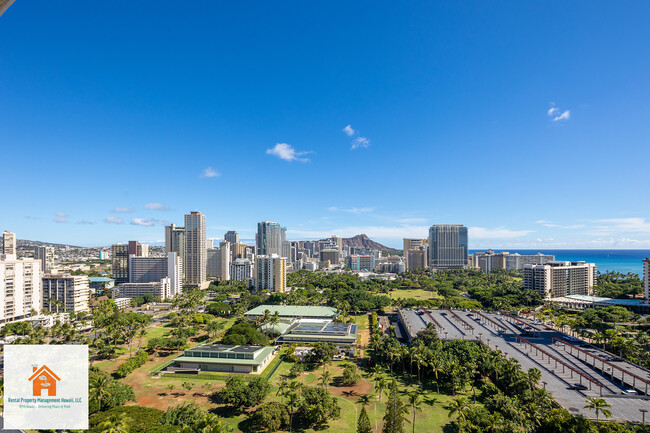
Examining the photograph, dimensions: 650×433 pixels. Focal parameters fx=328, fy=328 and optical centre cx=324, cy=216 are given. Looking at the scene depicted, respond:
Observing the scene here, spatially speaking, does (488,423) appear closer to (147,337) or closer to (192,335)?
(192,335)

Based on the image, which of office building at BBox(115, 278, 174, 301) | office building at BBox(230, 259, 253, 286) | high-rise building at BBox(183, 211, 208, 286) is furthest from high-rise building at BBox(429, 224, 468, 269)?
office building at BBox(115, 278, 174, 301)

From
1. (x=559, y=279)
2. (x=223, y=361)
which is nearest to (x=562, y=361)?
(x=223, y=361)

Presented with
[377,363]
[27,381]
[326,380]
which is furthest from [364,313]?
[27,381]

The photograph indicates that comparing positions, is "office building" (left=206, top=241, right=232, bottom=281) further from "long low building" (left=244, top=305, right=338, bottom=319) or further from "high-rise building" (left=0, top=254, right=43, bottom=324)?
"high-rise building" (left=0, top=254, right=43, bottom=324)

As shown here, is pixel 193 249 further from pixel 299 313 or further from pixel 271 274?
pixel 299 313

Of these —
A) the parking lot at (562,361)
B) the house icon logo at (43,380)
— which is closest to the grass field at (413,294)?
the parking lot at (562,361)

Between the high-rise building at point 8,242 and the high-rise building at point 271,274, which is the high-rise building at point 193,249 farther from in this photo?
the high-rise building at point 8,242
